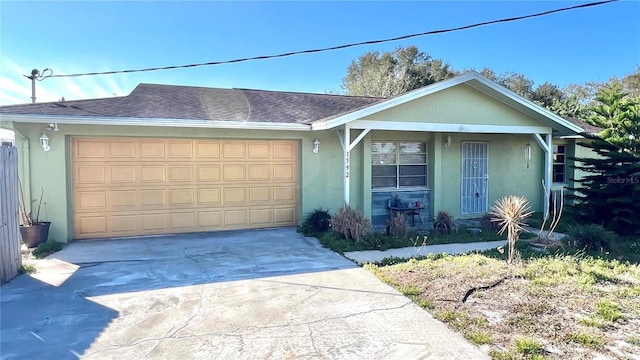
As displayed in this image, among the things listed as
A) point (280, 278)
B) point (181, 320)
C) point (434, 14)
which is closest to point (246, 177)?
point (280, 278)

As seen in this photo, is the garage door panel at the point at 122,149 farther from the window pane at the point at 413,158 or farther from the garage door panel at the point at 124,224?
the window pane at the point at 413,158

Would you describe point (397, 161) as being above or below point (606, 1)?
below

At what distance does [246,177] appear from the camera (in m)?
9.34

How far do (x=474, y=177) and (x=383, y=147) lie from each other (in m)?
3.06

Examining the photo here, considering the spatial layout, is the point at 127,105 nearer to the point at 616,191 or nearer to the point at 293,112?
the point at 293,112

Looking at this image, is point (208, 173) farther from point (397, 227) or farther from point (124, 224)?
point (397, 227)

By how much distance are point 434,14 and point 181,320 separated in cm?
1048

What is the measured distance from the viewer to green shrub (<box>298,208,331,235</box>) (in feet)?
28.9

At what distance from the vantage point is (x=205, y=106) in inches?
379

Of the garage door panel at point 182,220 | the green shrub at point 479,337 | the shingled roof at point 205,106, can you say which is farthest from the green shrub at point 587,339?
the garage door panel at point 182,220

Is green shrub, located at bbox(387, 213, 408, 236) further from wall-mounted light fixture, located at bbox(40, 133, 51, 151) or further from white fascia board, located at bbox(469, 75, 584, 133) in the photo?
wall-mounted light fixture, located at bbox(40, 133, 51, 151)

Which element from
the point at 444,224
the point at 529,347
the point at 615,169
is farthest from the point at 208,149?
the point at 615,169

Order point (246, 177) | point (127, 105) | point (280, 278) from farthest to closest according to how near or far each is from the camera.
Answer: point (246, 177) → point (127, 105) → point (280, 278)

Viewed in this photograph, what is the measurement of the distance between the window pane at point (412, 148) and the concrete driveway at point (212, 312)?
4924 mm
